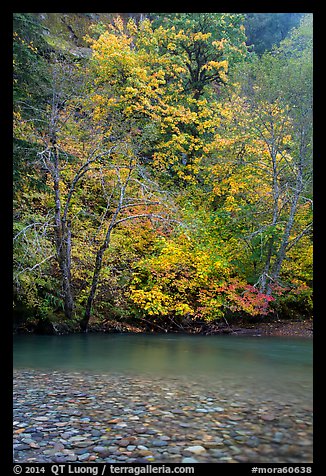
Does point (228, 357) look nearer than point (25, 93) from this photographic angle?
Yes

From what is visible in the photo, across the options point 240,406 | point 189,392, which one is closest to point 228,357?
point 189,392

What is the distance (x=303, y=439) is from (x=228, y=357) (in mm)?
4692

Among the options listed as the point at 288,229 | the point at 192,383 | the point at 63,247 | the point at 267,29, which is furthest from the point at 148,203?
the point at 267,29

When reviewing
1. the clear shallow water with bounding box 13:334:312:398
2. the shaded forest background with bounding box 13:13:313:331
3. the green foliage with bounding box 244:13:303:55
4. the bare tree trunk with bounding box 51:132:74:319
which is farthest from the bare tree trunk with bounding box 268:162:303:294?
the green foliage with bounding box 244:13:303:55

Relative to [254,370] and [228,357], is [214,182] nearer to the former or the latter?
[228,357]

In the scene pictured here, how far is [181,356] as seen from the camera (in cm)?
852

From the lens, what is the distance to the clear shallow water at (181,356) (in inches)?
275

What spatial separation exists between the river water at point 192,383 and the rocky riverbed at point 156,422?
1 centimetres

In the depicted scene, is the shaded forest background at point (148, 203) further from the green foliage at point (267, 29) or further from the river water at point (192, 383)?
the green foliage at point (267, 29)

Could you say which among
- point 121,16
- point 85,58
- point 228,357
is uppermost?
point 121,16

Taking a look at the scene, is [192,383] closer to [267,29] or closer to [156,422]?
[156,422]

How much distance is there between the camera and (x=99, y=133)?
13.1 metres

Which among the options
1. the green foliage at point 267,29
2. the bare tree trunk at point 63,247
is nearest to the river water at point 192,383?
the bare tree trunk at point 63,247
